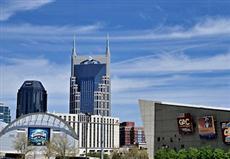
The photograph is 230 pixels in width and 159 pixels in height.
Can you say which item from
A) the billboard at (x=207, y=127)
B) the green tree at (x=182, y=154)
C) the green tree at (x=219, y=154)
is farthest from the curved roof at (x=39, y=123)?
the green tree at (x=219, y=154)

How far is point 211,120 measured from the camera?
2985 inches

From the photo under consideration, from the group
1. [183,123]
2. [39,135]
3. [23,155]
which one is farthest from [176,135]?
[39,135]

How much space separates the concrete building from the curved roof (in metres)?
72.1

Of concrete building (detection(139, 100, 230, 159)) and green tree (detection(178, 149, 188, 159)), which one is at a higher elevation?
concrete building (detection(139, 100, 230, 159))

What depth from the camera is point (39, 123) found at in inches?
6127

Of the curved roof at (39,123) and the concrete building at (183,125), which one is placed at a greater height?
the curved roof at (39,123)

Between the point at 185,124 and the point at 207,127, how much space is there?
4813 mm

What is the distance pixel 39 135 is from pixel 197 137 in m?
76.0

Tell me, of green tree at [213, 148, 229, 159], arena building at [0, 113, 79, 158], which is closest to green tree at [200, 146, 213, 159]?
green tree at [213, 148, 229, 159]

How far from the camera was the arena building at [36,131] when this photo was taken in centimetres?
14412

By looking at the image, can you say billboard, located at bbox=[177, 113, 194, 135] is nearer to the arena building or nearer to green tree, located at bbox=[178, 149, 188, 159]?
green tree, located at bbox=[178, 149, 188, 159]

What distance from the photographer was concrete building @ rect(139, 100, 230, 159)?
248 feet

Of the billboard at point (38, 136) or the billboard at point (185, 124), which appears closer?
the billboard at point (185, 124)

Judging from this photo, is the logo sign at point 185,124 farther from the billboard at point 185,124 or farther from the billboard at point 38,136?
the billboard at point 38,136
